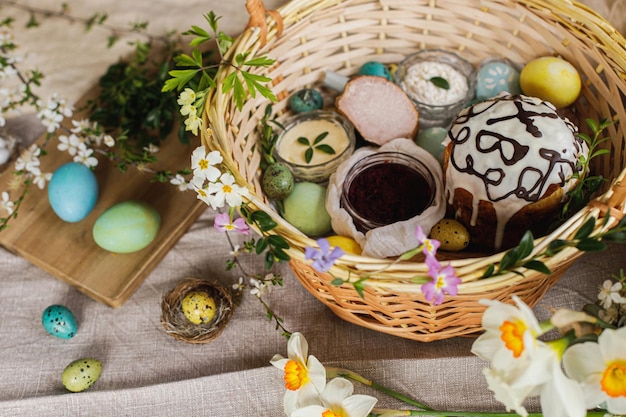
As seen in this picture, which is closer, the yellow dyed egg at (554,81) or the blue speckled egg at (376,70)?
the yellow dyed egg at (554,81)

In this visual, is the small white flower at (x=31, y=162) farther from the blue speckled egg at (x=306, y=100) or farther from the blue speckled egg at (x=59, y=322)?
the blue speckled egg at (x=306, y=100)

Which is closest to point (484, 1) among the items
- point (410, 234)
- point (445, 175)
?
point (445, 175)

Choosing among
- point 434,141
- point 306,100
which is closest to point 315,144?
point 306,100

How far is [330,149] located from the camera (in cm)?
101

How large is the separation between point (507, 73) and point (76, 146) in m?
0.81

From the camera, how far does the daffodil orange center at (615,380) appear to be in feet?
1.90

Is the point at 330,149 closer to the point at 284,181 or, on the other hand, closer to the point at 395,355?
the point at 284,181

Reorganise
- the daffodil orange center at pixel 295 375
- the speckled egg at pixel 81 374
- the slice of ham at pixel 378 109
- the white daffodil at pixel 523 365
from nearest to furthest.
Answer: the white daffodil at pixel 523 365
the daffodil orange center at pixel 295 375
the speckled egg at pixel 81 374
the slice of ham at pixel 378 109

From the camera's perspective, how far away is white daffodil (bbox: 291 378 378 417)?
772mm

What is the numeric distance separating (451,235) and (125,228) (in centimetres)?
55

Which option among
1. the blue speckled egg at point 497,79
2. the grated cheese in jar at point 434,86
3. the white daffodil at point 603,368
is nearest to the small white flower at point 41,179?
the grated cheese in jar at point 434,86

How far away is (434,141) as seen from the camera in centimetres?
101

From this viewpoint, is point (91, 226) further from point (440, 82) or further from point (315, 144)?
point (440, 82)

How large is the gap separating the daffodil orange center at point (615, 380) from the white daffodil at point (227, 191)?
445 millimetres
